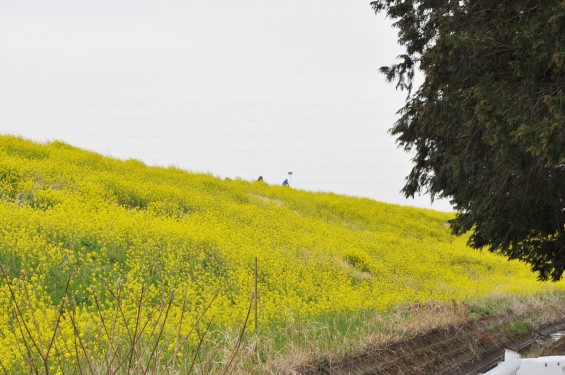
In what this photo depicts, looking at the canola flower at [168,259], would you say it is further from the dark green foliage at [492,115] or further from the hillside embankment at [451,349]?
the dark green foliage at [492,115]

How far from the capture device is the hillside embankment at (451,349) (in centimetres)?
683

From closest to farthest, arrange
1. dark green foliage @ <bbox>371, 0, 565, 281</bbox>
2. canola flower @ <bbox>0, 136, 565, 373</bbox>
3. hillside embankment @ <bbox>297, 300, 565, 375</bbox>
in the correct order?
hillside embankment @ <bbox>297, 300, 565, 375</bbox> < canola flower @ <bbox>0, 136, 565, 373</bbox> < dark green foliage @ <bbox>371, 0, 565, 281</bbox>

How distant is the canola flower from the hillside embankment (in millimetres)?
1642

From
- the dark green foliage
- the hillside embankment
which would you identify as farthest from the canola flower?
the dark green foliage

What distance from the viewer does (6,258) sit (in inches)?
430

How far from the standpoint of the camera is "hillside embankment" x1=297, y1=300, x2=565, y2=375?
22.4ft

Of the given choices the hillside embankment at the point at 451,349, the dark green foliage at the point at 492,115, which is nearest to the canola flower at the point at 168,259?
the hillside embankment at the point at 451,349

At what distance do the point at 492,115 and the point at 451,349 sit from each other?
3.59 m

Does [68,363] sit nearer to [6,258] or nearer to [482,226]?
[6,258]

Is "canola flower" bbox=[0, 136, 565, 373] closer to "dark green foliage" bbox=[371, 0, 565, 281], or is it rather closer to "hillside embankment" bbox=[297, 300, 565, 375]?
"hillside embankment" bbox=[297, 300, 565, 375]

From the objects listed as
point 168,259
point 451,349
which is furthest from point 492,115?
point 168,259

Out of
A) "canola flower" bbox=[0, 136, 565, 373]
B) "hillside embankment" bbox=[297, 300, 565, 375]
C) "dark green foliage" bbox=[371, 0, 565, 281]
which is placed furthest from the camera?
"dark green foliage" bbox=[371, 0, 565, 281]

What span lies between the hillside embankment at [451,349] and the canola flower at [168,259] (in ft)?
5.39

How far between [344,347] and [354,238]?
16.6 metres
